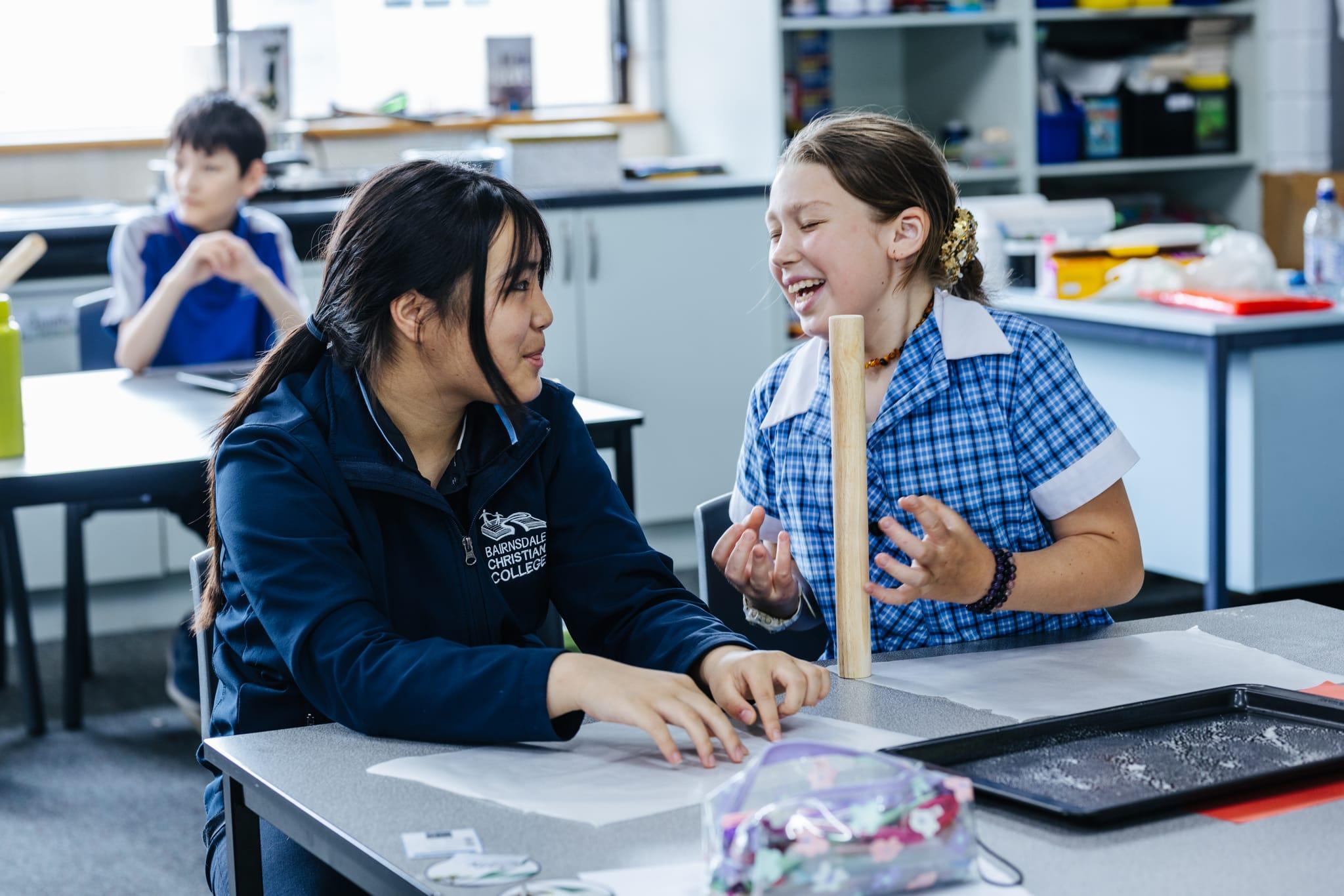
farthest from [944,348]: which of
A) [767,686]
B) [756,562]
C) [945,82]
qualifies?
[945,82]

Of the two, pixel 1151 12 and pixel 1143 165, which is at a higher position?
pixel 1151 12

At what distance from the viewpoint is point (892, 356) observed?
1580mm

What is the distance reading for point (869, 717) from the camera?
1.14 metres

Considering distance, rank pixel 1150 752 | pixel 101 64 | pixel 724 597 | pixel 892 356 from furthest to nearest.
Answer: pixel 101 64
pixel 724 597
pixel 892 356
pixel 1150 752

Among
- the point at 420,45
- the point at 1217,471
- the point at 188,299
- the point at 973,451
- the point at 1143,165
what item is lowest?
the point at 1217,471

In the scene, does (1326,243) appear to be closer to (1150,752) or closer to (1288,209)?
(1288,209)

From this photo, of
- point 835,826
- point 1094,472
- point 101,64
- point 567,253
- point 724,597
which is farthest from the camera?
point 101,64

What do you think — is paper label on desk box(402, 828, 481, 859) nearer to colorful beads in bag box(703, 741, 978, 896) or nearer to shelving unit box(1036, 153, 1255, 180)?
colorful beads in bag box(703, 741, 978, 896)

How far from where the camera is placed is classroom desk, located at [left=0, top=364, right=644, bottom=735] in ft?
6.27

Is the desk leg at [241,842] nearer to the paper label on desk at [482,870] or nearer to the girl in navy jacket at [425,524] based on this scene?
the girl in navy jacket at [425,524]

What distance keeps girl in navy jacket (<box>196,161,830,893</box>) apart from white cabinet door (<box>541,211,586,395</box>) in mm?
2569

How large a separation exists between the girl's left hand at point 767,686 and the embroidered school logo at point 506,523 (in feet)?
0.83

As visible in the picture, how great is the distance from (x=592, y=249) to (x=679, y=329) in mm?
314

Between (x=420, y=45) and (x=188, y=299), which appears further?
(x=420, y=45)
